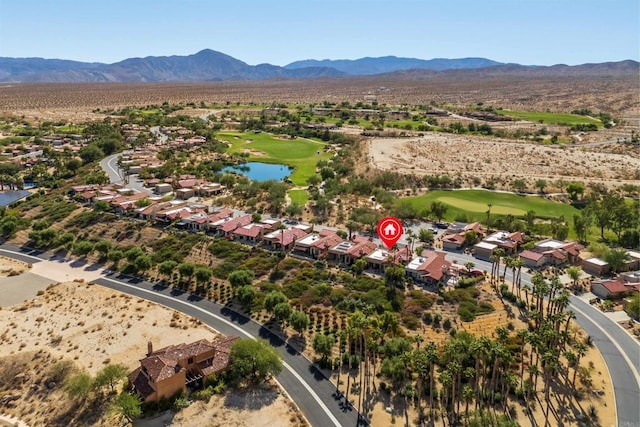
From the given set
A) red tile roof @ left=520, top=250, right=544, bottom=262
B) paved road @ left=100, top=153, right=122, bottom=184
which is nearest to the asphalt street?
red tile roof @ left=520, top=250, right=544, bottom=262

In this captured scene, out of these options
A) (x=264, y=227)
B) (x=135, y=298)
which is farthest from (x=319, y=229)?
(x=135, y=298)

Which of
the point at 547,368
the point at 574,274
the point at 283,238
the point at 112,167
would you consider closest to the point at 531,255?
the point at 574,274

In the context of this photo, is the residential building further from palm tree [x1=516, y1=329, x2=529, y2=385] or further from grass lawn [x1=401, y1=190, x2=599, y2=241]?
palm tree [x1=516, y1=329, x2=529, y2=385]

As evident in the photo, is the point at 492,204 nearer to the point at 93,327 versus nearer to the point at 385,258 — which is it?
the point at 385,258

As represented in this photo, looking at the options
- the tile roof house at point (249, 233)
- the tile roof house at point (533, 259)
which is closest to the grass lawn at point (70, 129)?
the tile roof house at point (249, 233)

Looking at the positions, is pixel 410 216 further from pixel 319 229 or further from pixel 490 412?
pixel 490 412
